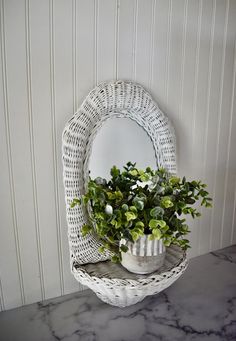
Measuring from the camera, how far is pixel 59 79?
0.85 metres

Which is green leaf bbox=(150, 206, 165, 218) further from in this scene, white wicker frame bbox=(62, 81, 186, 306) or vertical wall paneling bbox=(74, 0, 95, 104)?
vertical wall paneling bbox=(74, 0, 95, 104)

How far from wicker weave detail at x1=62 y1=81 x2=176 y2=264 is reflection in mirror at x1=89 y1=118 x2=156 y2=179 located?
25mm

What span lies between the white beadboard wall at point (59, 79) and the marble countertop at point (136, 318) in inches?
2.7

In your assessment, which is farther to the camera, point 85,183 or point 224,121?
point 224,121

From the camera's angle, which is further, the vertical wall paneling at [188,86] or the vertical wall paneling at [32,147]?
the vertical wall paneling at [188,86]

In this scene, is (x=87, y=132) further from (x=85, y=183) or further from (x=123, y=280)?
(x=123, y=280)

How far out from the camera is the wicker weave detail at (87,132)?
843 mm

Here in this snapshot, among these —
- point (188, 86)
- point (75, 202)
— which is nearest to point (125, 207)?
point (75, 202)

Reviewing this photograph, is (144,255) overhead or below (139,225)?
below

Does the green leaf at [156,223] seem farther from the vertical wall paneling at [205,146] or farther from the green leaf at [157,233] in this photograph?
the vertical wall paneling at [205,146]

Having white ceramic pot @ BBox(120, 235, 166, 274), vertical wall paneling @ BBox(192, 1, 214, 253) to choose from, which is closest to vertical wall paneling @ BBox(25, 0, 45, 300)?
white ceramic pot @ BBox(120, 235, 166, 274)

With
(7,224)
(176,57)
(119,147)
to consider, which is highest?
(176,57)

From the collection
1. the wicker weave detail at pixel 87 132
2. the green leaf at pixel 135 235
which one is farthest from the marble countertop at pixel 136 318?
the green leaf at pixel 135 235

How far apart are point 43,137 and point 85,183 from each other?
7.5 inches
